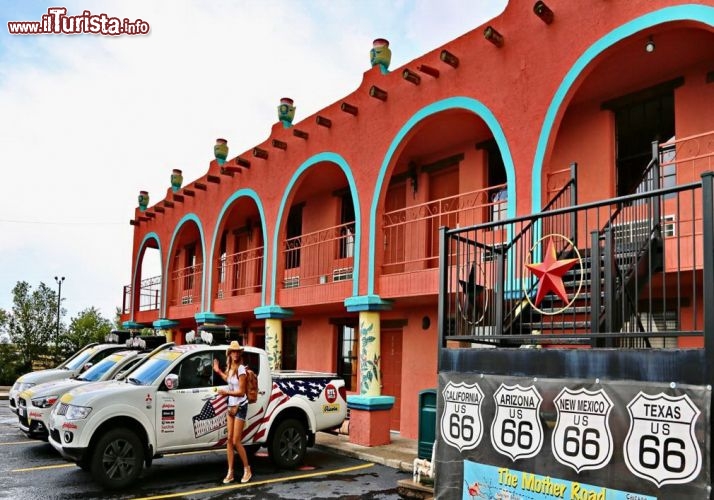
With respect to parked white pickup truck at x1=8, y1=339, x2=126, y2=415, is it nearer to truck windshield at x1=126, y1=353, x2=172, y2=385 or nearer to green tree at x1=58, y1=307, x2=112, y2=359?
truck windshield at x1=126, y1=353, x2=172, y2=385

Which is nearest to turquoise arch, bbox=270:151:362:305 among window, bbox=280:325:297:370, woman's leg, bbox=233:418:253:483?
window, bbox=280:325:297:370

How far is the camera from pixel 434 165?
14.3m

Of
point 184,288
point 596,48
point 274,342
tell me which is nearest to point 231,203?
point 274,342

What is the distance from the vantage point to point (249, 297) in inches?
675

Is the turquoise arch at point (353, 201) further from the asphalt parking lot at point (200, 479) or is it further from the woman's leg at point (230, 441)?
the woman's leg at point (230, 441)

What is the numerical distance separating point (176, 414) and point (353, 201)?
20.3 ft

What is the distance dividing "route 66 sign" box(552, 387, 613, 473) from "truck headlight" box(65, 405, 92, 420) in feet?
20.2

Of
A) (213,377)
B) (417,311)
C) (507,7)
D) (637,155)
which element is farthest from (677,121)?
(213,377)

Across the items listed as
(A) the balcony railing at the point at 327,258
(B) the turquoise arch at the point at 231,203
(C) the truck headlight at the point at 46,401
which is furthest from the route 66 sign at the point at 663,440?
(B) the turquoise arch at the point at 231,203

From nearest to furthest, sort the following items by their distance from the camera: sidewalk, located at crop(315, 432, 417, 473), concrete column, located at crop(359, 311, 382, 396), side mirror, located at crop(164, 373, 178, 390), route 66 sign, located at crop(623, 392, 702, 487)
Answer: route 66 sign, located at crop(623, 392, 702, 487) → side mirror, located at crop(164, 373, 178, 390) → sidewalk, located at crop(315, 432, 417, 473) → concrete column, located at crop(359, 311, 382, 396)

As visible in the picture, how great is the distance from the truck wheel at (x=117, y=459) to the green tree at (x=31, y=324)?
22720 mm

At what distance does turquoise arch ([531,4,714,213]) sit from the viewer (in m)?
8.16

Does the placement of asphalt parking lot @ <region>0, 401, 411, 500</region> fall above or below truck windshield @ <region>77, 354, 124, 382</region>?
below

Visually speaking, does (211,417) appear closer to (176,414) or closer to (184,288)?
(176,414)
